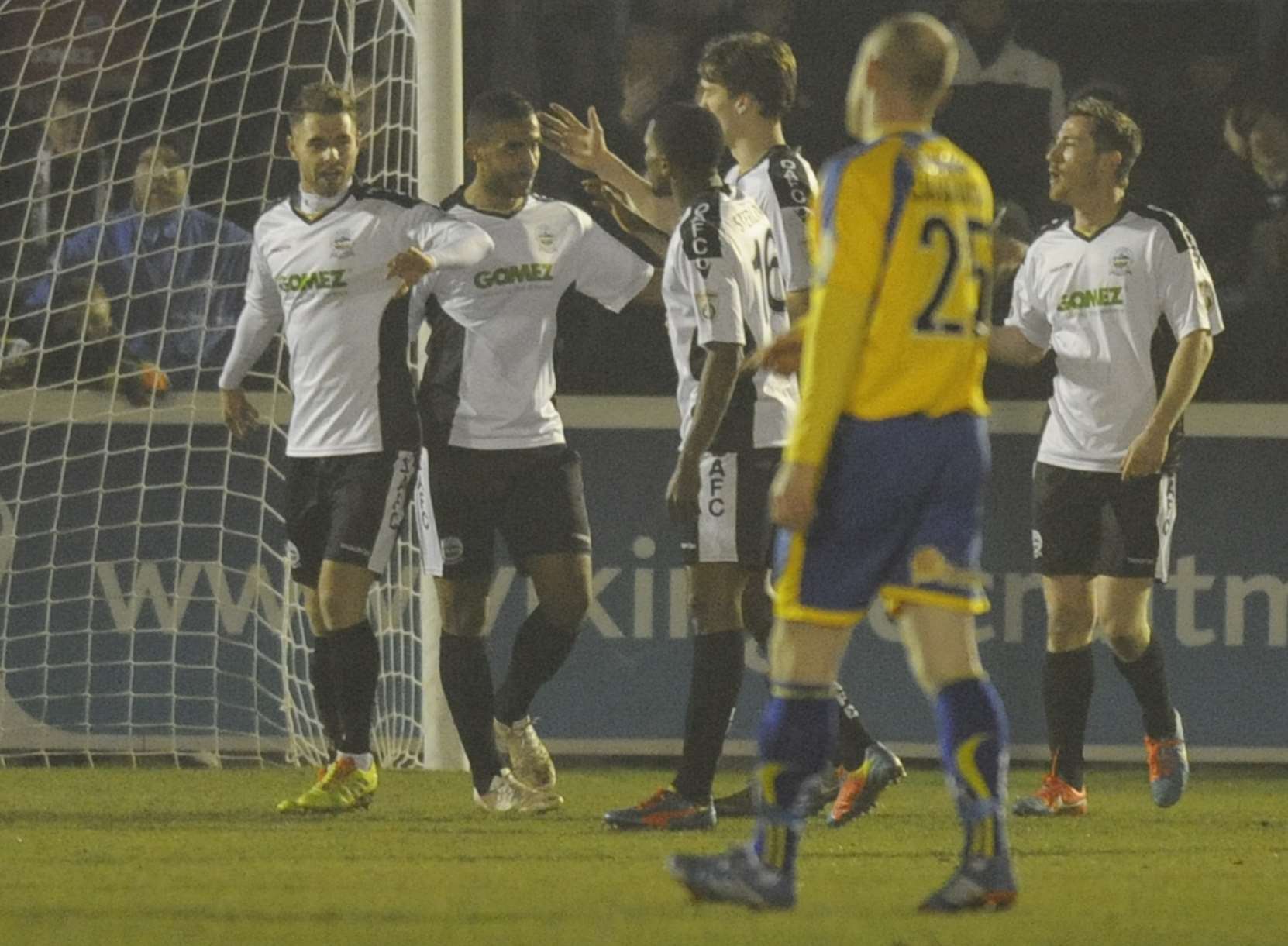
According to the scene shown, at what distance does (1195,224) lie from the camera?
958 cm

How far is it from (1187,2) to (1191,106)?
1.29ft

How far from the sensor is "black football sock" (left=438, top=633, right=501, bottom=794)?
23.4ft

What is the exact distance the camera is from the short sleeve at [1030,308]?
7.51 m

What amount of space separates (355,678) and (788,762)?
8.70 feet

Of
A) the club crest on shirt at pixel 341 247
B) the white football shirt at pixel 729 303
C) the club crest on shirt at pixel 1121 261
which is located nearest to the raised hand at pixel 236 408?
the club crest on shirt at pixel 341 247

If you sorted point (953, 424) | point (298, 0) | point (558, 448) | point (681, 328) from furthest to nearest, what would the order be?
point (298, 0)
point (558, 448)
point (681, 328)
point (953, 424)

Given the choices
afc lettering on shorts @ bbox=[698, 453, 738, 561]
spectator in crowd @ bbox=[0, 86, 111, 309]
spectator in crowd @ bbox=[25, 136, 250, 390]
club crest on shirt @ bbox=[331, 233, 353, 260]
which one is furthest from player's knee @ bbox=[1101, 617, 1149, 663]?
spectator in crowd @ bbox=[0, 86, 111, 309]

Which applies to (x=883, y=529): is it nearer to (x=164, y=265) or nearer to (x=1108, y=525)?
(x=1108, y=525)

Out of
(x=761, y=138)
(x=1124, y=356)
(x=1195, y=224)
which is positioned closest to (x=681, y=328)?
(x=761, y=138)

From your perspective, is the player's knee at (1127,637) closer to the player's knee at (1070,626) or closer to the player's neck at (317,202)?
the player's knee at (1070,626)

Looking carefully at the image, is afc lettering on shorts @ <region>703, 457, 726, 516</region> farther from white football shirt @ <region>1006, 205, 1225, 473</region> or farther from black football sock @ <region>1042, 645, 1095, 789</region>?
black football sock @ <region>1042, 645, 1095, 789</region>

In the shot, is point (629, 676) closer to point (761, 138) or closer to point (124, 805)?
point (124, 805)

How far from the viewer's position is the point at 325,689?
7.55 meters

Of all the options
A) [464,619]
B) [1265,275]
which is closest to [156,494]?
[464,619]
